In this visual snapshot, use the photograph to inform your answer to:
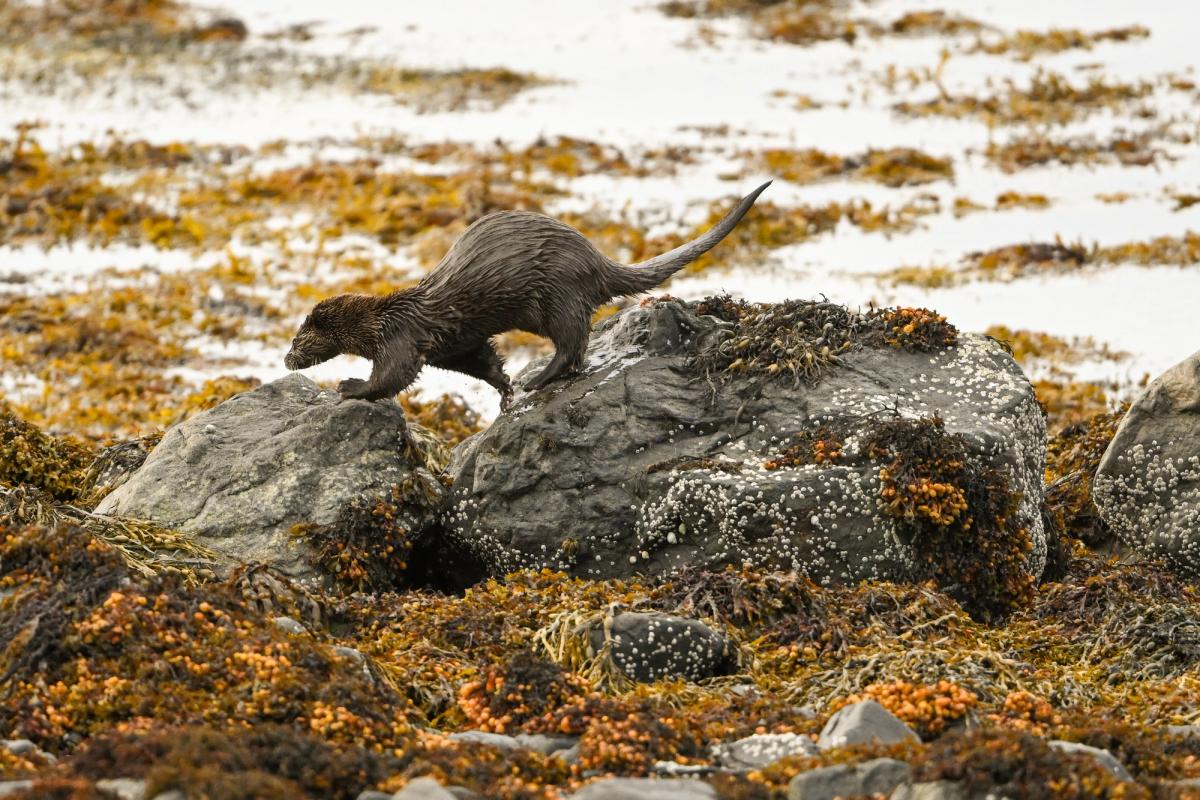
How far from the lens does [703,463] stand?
28.6ft

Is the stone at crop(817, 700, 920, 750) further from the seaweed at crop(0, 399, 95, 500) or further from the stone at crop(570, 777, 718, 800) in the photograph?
the seaweed at crop(0, 399, 95, 500)

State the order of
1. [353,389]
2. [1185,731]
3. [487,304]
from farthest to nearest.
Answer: [353,389], [487,304], [1185,731]

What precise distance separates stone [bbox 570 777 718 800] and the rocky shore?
0.02 meters

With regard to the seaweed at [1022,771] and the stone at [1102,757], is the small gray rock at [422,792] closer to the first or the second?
the seaweed at [1022,771]

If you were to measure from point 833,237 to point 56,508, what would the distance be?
1290cm

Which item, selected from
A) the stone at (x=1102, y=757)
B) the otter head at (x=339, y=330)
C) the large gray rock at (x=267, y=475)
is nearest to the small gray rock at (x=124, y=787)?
the large gray rock at (x=267, y=475)

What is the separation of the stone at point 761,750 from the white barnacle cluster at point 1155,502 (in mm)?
4030

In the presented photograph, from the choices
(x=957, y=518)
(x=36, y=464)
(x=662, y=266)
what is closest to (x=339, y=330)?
(x=662, y=266)

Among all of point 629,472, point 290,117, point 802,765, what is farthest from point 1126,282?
point 290,117

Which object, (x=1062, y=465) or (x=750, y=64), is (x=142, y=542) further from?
(x=750, y=64)

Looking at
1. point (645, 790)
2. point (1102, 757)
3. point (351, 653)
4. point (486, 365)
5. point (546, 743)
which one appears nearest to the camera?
point (645, 790)

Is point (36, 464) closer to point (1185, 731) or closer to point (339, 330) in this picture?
point (339, 330)

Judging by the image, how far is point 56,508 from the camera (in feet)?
29.8

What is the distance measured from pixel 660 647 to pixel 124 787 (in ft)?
9.54
